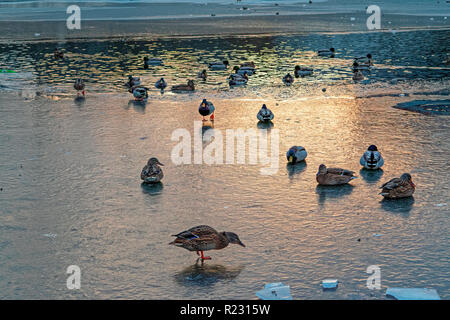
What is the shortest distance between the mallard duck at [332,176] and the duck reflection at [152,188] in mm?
3315

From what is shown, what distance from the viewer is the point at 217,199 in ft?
38.4

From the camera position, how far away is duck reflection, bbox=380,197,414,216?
11.1 metres

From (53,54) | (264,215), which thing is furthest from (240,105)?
(53,54)

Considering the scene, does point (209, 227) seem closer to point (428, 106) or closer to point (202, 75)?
point (428, 106)

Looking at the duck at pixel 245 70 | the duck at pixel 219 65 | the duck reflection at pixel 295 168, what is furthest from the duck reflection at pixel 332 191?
the duck at pixel 219 65

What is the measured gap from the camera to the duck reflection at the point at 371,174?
1284cm

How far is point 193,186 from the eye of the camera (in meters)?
12.6

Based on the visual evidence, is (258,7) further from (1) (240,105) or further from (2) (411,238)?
(2) (411,238)

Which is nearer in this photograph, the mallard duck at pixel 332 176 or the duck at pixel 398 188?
the duck at pixel 398 188

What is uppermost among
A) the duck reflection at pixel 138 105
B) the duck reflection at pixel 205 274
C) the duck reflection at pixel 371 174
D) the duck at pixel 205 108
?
the duck reflection at pixel 138 105

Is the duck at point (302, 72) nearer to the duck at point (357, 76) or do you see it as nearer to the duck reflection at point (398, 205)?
the duck at point (357, 76)

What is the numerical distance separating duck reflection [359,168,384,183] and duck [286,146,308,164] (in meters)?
1.44

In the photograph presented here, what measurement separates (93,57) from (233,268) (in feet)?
92.0

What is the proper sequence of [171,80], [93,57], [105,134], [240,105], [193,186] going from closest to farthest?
[193,186], [105,134], [240,105], [171,80], [93,57]
